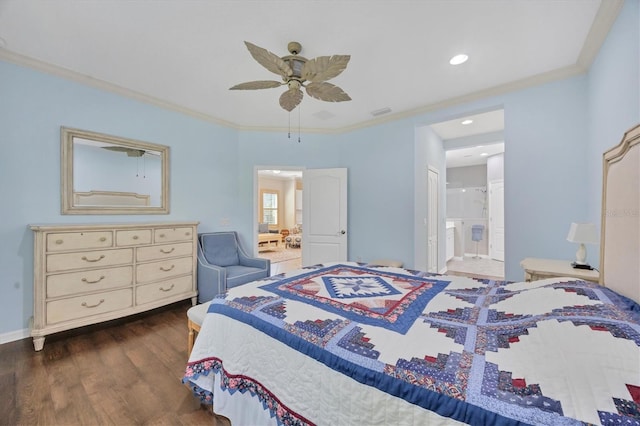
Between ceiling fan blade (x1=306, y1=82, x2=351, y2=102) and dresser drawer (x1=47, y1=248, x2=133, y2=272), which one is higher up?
ceiling fan blade (x1=306, y1=82, x2=351, y2=102)

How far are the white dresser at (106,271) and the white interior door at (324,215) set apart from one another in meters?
1.92

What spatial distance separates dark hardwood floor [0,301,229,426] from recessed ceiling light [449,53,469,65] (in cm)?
344

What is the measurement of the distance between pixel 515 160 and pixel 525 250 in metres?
1.05

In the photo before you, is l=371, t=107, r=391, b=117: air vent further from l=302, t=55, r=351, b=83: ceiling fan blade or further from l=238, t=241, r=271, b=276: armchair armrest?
l=238, t=241, r=271, b=276: armchair armrest

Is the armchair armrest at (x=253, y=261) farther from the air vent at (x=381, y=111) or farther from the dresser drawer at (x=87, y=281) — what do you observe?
the air vent at (x=381, y=111)

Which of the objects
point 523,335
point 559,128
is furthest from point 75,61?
point 559,128

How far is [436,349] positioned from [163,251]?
3168 millimetres

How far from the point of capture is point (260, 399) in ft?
4.12

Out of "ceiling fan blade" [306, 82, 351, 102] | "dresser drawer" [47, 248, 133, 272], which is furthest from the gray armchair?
"ceiling fan blade" [306, 82, 351, 102]

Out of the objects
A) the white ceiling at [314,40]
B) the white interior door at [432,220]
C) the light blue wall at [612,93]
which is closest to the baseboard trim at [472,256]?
the white interior door at [432,220]

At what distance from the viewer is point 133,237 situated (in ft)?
9.62

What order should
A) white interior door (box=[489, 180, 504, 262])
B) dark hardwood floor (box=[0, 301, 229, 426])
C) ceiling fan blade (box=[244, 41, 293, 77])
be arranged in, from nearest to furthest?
dark hardwood floor (box=[0, 301, 229, 426]) < ceiling fan blade (box=[244, 41, 293, 77]) < white interior door (box=[489, 180, 504, 262])

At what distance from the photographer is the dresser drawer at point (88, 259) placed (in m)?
2.45

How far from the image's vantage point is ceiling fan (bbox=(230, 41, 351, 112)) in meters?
1.95
